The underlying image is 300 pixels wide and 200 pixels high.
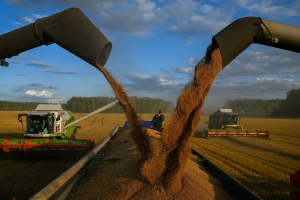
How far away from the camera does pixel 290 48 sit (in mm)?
2836

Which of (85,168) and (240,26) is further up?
(240,26)

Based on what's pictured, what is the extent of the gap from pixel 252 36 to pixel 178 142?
1.69m

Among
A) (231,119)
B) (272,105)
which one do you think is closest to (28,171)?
(231,119)

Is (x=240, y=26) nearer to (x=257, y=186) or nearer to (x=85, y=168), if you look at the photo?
(x=85, y=168)

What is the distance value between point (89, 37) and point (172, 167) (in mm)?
2055

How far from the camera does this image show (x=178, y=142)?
8.68 feet

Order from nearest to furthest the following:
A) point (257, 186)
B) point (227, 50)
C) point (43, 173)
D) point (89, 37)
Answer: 1. point (227, 50)
2. point (89, 37)
3. point (257, 186)
4. point (43, 173)

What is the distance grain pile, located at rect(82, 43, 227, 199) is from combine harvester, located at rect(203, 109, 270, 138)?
10411mm

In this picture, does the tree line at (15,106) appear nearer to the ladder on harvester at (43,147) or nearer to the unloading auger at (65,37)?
the ladder on harvester at (43,147)

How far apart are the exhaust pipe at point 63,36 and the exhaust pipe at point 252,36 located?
1.53 m

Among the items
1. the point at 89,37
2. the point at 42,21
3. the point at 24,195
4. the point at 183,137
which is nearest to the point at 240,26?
the point at 183,137

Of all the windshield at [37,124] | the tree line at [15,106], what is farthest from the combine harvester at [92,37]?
the tree line at [15,106]

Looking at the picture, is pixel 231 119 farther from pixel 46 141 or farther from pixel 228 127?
pixel 46 141

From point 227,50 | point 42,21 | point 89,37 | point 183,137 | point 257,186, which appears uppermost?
point 42,21
